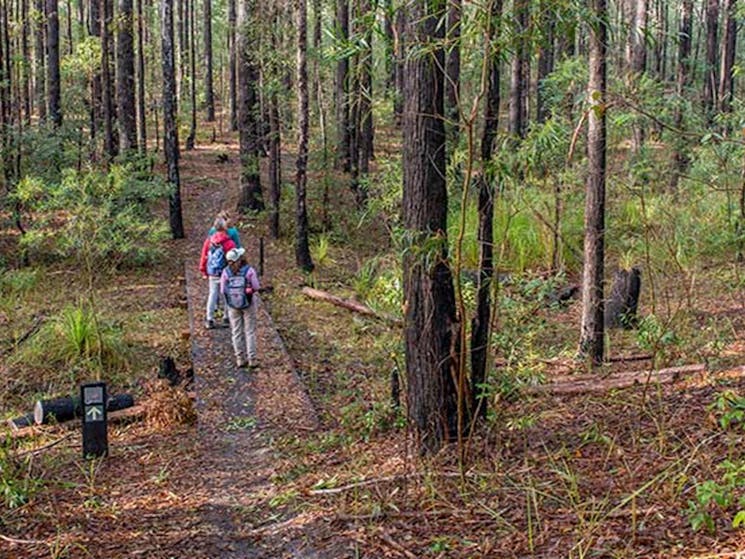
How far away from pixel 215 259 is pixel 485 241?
6.62 metres

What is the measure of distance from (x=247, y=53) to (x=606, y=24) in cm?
1593

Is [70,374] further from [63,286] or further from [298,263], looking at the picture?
[298,263]

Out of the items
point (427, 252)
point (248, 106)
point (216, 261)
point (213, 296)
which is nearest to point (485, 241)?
point (427, 252)

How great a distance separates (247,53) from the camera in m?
A: 20.9

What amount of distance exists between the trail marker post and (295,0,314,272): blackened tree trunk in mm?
9661

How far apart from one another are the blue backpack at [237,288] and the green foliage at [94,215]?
2809 mm

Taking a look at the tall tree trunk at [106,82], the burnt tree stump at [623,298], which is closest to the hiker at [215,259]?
the burnt tree stump at [623,298]

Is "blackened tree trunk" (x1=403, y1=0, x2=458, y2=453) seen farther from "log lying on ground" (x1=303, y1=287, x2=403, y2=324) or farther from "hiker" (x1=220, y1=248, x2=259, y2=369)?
"log lying on ground" (x1=303, y1=287, x2=403, y2=324)

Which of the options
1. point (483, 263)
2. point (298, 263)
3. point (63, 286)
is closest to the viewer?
point (483, 263)

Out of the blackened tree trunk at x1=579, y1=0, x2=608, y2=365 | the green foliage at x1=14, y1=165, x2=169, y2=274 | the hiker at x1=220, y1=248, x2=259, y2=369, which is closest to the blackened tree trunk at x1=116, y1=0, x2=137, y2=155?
the green foliage at x1=14, y1=165, x2=169, y2=274

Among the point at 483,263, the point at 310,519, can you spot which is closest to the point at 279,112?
the point at 483,263

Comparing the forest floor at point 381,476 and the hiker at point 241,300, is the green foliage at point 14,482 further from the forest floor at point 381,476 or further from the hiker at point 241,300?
the hiker at point 241,300

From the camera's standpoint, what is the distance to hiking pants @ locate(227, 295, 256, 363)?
34.3 ft

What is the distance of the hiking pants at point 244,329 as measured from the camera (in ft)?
34.3
